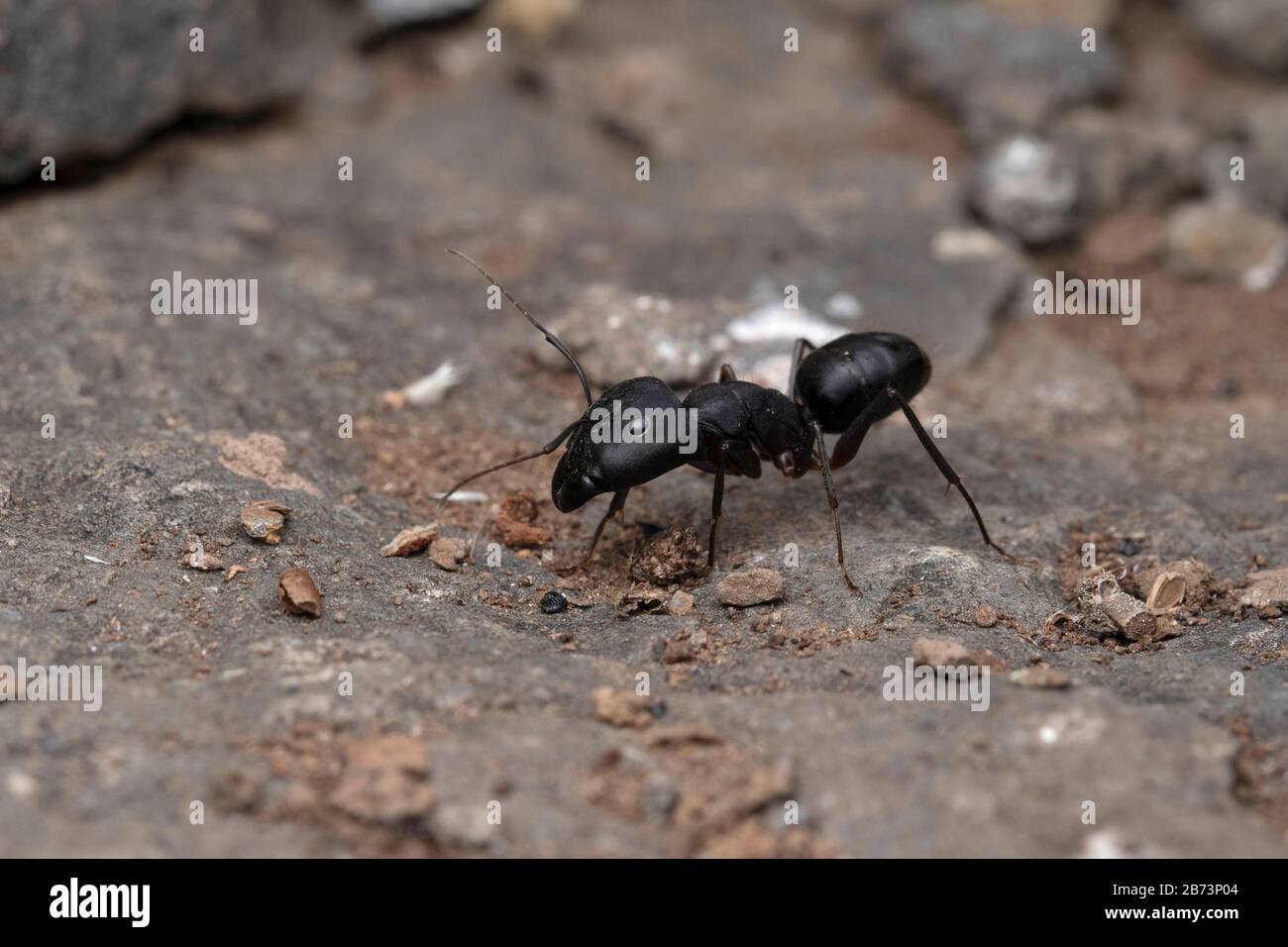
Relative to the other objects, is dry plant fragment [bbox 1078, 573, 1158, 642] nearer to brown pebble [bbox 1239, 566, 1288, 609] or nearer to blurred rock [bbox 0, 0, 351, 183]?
brown pebble [bbox 1239, 566, 1288, 609]

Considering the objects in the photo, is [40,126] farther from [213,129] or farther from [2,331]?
[2,331]

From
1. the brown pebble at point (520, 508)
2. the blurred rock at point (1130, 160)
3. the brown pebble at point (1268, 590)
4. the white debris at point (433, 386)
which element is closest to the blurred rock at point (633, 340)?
the white debris at point (433, 386)

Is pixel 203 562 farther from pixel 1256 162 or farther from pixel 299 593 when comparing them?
pixel 1256 162

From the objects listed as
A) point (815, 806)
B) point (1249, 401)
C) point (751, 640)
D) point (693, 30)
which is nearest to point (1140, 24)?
point (693, 30)

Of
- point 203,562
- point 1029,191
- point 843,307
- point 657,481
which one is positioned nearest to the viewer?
point 203,562

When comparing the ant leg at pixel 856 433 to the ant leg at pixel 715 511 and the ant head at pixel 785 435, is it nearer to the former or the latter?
the ant head at pixel 785 435

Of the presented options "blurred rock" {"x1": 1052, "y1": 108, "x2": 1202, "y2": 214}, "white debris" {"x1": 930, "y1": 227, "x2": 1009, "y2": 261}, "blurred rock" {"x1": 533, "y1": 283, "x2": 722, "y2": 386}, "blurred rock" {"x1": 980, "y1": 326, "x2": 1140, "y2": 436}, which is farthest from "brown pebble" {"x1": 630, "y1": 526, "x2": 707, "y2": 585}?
"blurred rock" {"x1": 1052, "y1": 108, "x2": 1202, "y2": 214}

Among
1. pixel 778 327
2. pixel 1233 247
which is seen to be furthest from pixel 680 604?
pixel 1233 247
